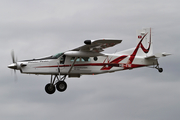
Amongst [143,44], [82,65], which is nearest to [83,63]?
[82,65]

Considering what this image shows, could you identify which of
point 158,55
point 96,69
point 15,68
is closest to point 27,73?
point 15,68

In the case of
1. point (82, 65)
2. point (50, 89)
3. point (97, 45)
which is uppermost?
point (97, 45)

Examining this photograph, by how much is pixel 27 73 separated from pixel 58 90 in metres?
2.77

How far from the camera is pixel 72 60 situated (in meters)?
29.0

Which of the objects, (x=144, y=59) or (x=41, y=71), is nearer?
(x=41, y=71)

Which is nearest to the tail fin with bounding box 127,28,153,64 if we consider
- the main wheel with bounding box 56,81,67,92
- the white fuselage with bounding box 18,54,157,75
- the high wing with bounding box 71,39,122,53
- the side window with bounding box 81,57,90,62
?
the white fuselage with bounding box 18,54,157,75

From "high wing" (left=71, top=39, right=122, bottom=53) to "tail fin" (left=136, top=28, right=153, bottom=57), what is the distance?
17.7ft

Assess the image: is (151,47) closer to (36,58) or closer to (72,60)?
(72,60)

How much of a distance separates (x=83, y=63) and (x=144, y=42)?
6.30m

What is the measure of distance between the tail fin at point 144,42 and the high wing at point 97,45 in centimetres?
540

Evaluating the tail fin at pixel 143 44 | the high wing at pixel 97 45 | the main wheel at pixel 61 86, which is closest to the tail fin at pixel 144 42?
the tail fin at pixel 143 44

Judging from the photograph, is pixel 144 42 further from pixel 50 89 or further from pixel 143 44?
pixel 50 89

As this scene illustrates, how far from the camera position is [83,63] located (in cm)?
2928

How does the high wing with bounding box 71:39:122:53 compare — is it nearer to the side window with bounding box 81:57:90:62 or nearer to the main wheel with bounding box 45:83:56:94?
the side window with bounding box 81:57:90:62
